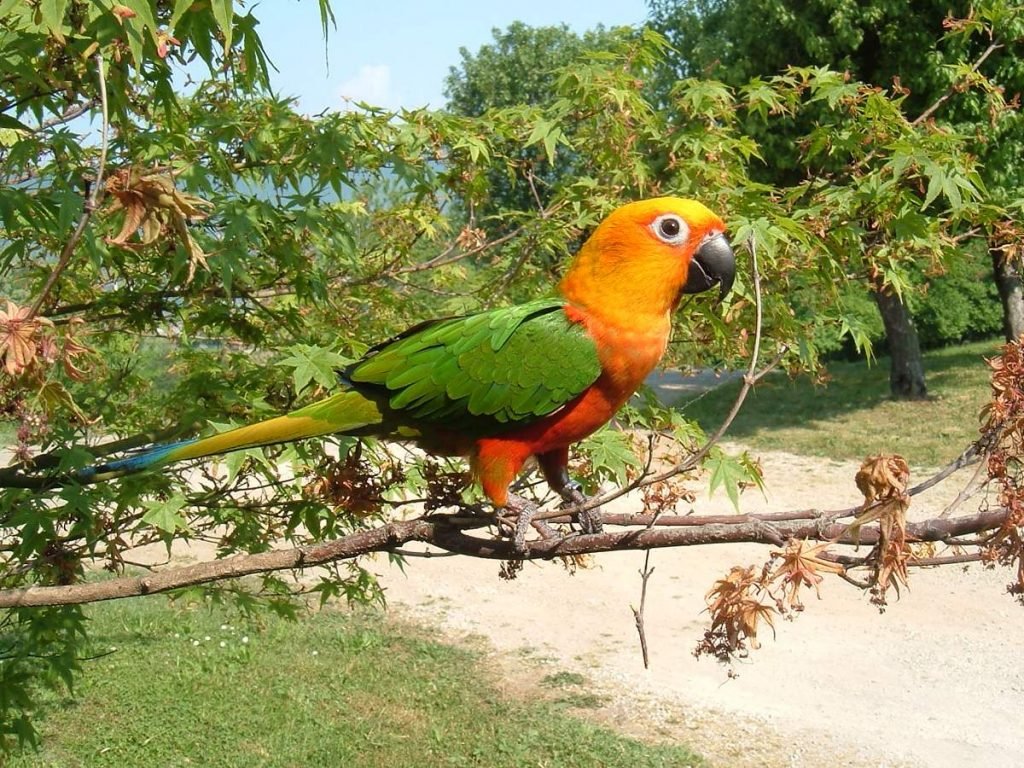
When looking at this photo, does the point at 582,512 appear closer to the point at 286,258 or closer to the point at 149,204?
the point at 149,204

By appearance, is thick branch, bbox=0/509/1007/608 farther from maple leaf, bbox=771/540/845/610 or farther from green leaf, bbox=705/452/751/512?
green leaf, bbox=705/452/751/512

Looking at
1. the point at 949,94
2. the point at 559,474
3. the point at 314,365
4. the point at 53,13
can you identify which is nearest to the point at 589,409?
the point at 559,474

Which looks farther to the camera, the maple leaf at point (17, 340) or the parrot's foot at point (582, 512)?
the parrot's foot at point (582, 512)

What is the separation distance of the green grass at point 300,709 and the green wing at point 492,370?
3.56m

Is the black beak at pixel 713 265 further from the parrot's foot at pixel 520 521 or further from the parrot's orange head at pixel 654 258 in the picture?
the parrot's foot at pixel 520 521

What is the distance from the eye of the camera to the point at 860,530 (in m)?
1.52

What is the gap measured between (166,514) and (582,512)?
1.49 meters

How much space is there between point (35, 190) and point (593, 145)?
2.48 meters

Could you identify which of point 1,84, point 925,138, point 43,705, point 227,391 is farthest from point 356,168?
point 43,705

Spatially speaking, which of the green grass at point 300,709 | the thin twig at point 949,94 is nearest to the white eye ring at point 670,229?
the thin twig at point 949,94

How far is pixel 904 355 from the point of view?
54.0 ft

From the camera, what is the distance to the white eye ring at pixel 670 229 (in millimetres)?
2506

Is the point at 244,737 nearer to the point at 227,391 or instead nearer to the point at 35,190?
the point at 227,391

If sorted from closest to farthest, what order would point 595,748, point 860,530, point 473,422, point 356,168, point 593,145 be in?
point 860,530
point 473,422
point 356,168
point 593,145
point 595,748
